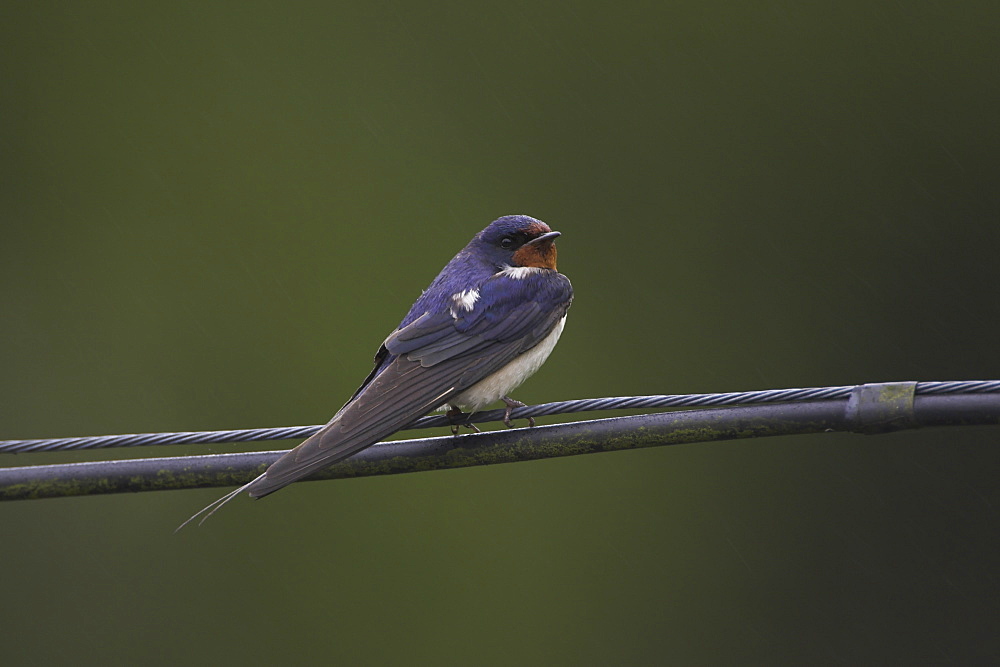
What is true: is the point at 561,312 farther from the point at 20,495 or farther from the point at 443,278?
the point at 20,495

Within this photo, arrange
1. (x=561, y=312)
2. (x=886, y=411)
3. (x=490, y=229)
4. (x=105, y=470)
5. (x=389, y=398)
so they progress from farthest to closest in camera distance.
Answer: (x=490, y=229), (x=561, y=312), (x=389, y=398), (x=105, y=470), (x=886, y=411)

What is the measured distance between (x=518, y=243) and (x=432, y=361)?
87 centimetres

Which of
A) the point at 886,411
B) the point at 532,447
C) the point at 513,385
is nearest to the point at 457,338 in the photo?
the point at 513,385

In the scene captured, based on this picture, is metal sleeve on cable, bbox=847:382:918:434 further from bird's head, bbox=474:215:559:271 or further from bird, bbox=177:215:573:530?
bird's head, bbox=474:215:559:271

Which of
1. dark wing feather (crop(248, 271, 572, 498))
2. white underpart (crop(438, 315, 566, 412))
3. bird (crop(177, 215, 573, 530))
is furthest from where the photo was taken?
white underpart (crop(438, 315, 566, 412))

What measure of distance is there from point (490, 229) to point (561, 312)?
0.50m

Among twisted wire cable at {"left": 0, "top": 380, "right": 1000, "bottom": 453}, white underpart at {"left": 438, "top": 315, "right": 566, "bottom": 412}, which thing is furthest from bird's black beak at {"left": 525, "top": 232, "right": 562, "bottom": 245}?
twisted wire cable at {"left": 0, "top": 380, "right": 1000, "bottom": 453}

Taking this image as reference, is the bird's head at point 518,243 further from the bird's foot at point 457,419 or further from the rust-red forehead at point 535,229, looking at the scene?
the bird's foot at point 457,419

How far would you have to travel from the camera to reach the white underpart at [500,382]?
3.34 meters

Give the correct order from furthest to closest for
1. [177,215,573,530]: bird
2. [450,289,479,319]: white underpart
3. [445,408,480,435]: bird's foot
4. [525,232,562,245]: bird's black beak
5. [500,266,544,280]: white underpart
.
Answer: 1. [525,232,562,245]: bird's black beak
2. [500,266,544,280]: white underpart
3. [450,289,479,319]: white underpart
4. [445,408,480,435]: bird's foot
5. [177,215,573,530]: bird

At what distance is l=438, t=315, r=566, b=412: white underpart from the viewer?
3344 millimetres

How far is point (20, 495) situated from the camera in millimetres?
2570

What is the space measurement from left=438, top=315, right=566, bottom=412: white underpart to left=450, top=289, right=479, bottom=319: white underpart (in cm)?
25

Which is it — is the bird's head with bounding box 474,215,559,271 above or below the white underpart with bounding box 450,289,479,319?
above
